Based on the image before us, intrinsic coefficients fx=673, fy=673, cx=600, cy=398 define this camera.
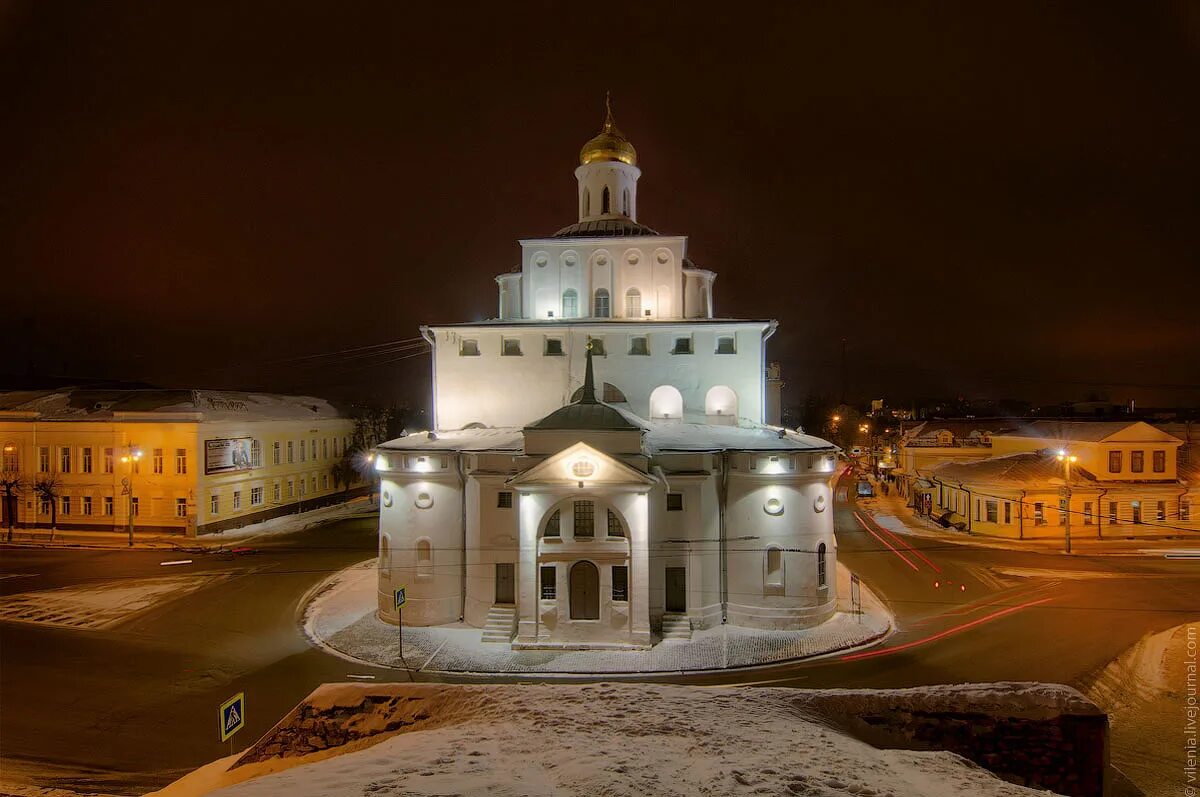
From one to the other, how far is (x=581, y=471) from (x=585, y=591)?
4.17 metres

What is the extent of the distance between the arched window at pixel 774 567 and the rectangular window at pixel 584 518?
23.1ft

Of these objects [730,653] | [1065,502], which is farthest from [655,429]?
[1065,502]

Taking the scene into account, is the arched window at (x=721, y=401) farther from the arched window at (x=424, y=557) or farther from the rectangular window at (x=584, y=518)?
the arched window at (x=424, y=557)

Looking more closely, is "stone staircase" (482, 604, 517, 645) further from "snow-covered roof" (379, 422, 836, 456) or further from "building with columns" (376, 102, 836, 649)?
"snow-covered roof" (379, 422, 836, 456)

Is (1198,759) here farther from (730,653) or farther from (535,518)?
(535,518)

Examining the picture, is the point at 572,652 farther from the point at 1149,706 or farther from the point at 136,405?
the point at 136,405

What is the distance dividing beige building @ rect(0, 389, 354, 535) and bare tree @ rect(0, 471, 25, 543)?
0.34 feet

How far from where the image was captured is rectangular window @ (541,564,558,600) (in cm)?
2288

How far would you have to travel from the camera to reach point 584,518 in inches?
906

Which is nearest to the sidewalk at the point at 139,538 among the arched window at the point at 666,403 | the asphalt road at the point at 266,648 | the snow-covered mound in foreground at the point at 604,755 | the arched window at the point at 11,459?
the asphalt road at the point at 266,648

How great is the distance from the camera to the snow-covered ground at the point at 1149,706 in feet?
46.4

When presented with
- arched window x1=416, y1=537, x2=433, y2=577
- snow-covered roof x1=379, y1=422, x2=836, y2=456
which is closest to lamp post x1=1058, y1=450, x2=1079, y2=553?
snow-covered roof x1=379, y1=422, x2=836, y2=456

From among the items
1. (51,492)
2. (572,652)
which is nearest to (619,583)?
(572,652)

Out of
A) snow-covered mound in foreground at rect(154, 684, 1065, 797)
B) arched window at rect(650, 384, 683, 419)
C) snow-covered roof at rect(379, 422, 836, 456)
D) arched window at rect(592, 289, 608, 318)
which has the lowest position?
snow-covered mound in foreground at rect(154, 684, 1065, 797)
